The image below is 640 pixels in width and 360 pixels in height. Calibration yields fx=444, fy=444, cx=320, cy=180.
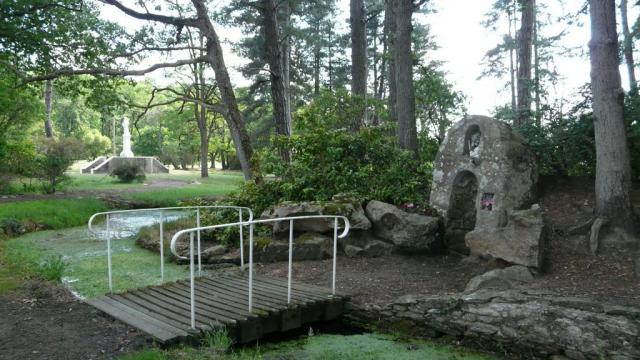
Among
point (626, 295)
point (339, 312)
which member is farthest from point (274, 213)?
point (626, 295)

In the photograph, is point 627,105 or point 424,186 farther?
point 424,186

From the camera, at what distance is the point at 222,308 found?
15.4 ft

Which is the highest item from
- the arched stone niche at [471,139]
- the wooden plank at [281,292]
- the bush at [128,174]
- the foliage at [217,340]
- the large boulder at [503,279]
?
the arched stone niche at [471,139]

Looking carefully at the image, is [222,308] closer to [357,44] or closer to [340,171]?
[340,171]

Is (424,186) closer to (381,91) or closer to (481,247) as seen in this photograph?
(481,247)

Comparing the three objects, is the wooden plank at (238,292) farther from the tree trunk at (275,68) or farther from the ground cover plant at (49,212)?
the tree trunk at (275,68)

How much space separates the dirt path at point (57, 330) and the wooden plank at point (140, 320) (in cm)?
6

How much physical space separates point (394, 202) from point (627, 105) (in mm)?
3827

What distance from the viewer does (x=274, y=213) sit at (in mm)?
7645

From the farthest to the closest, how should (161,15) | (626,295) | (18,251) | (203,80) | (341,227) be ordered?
(203,80) → (161,15) → (18,251) → (341,227) → (626,295)

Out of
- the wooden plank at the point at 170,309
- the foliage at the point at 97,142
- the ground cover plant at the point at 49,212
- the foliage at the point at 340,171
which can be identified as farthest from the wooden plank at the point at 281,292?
the foliage at the point at 97,142

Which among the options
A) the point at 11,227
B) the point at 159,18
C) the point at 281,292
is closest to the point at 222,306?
the point at 281,292

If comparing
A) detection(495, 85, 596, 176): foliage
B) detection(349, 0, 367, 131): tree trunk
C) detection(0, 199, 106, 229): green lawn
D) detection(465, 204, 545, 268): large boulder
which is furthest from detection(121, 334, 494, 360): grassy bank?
detection(349, 0, 367, 131): tree trunk

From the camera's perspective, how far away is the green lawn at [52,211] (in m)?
10.5
